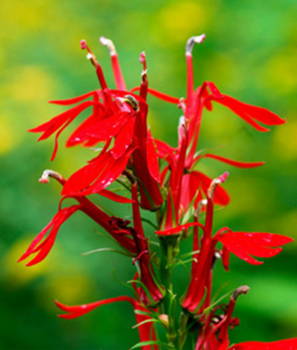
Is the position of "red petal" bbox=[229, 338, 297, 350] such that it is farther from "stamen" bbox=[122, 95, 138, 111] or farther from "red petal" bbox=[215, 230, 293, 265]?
"stamen" bbox=[122, 95, 138, 111]

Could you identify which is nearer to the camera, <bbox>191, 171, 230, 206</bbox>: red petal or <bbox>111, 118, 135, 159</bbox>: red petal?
<bbox>111, 118, 135, 159</bbox>: red petal

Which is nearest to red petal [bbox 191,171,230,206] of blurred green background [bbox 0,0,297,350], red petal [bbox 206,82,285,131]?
red petal [bbox 206,82,285,131]

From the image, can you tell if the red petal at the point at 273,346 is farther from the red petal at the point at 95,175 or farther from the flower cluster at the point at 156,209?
the red petal at the point at 95,175

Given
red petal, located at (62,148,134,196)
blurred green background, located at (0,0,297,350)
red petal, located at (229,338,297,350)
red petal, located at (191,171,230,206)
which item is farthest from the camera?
blurred green background, located at (0,0,297,350)

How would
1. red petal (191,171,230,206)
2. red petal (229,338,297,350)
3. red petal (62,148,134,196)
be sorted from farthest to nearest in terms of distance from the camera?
red petal (191,171,230,206) → red petal (229,338,297,350) → red petal (62,148,134,196)

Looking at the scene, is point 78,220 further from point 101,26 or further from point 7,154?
point 101,26
